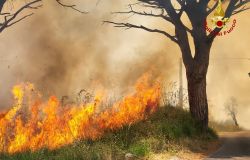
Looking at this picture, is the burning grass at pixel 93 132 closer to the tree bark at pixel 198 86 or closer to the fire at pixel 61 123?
the fire at pixel 61 123

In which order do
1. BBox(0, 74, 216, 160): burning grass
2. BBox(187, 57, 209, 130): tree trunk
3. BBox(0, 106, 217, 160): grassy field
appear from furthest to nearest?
BBox(187, 57, 209, 130): tree trunk → BBox(0, 74, 216, 160): burning grass → BBox(0, 106, 217, 160): grassy field

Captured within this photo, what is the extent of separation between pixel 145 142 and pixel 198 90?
5.55 m

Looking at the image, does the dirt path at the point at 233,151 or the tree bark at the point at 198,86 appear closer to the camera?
the dirt path at the point at 233,151

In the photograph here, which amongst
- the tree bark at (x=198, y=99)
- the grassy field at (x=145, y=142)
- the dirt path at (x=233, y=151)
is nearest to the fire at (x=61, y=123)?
the grassy field at (x=145, y=142)

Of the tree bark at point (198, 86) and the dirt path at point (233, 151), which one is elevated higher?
the tree bark at point (198, 86)

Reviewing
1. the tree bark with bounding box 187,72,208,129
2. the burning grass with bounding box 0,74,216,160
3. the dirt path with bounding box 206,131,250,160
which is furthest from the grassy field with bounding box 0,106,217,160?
the dirt path with bounding box 206,131,250,160

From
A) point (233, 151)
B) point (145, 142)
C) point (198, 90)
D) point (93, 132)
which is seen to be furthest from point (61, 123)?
point (198, 90)

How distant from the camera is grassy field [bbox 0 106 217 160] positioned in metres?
11.7

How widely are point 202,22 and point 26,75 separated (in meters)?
9.62

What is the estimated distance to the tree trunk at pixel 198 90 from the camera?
1834cm

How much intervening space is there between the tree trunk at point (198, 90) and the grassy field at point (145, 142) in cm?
43

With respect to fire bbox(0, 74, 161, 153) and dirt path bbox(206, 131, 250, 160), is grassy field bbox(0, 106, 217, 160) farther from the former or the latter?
dirt path bbox(206, 131, 250, 160)

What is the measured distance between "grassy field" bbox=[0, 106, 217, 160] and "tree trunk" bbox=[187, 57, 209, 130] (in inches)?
16.9

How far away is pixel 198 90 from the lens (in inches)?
724
